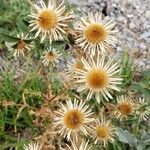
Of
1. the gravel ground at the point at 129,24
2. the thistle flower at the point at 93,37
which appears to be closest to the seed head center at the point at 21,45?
the thistle flower at the point at 93,37

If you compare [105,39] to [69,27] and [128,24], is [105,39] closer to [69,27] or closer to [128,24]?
[69,27]

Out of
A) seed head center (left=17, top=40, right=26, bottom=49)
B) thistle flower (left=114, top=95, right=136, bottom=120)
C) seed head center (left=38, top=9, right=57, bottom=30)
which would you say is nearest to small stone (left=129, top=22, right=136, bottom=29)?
thistle flower (left=114, top=95, right=136, bottom=120)

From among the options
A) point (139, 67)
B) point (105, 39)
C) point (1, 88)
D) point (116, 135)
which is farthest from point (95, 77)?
point (139, 67)

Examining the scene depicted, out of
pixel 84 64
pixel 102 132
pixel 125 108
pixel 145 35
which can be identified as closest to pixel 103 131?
pixel 102 132

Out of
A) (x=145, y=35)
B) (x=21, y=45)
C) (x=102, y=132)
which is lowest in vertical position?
(x=102, y=132)

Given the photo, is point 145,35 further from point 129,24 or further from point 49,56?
point 49,56
